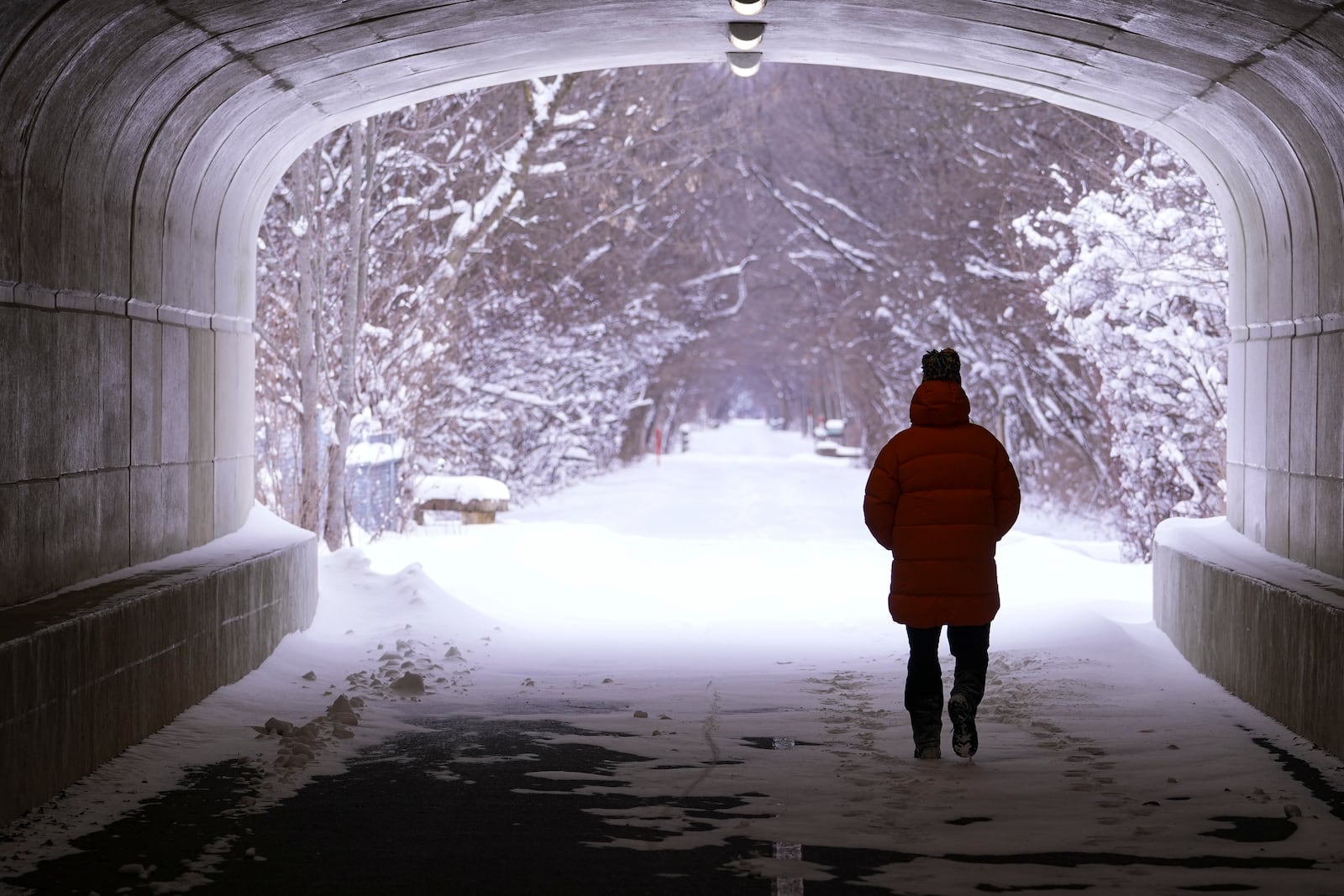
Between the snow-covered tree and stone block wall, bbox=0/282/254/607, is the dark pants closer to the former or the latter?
stone block wall, bbox=0/282/254/607

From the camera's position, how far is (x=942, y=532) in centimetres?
785

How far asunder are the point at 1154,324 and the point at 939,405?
13.4 meters

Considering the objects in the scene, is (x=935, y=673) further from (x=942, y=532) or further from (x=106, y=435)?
(x=106, y=435)

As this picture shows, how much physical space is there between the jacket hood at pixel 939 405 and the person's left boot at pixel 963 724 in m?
1.19

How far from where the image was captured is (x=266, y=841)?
649 cm

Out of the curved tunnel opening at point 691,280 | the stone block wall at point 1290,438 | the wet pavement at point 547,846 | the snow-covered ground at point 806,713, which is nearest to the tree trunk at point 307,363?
the curved tunnel opening at point 691,280

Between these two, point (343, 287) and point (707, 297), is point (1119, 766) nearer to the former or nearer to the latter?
point (343, 287)

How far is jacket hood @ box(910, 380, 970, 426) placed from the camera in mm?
7961

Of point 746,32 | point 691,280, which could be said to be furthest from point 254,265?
point 691,280

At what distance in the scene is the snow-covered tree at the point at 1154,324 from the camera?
18.5m

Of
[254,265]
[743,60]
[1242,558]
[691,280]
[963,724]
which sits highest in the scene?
[691,280]

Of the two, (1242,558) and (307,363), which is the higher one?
(307,363)

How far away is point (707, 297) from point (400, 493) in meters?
28.4

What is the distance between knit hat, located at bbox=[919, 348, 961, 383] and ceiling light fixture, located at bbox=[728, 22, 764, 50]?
12.3ft
